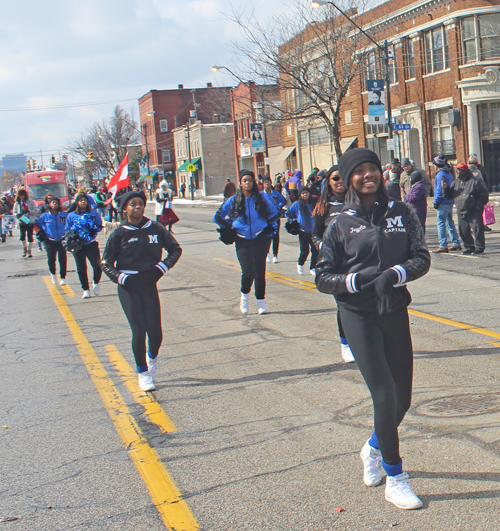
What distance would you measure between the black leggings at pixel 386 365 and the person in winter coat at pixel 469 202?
990cm

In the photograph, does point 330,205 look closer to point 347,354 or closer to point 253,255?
point 347,354

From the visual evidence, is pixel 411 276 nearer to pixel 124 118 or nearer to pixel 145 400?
pixel 145 400

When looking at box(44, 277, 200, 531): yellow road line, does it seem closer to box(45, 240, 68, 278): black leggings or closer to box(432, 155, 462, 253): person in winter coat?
box(45, 240, 68, 278): black leggings

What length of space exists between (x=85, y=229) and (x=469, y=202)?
7.09m

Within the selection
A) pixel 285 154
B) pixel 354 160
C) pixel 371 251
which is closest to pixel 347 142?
pixel 285 154

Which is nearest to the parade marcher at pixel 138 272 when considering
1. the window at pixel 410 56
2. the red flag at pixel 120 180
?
the red flag at pixel 120 180

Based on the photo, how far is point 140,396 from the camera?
5.72 metres

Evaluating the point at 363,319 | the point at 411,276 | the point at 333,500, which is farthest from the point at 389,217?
the point at 333,500

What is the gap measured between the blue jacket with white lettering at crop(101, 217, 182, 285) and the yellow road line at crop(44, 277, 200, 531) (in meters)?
1.02

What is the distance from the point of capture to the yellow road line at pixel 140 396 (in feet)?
16.4

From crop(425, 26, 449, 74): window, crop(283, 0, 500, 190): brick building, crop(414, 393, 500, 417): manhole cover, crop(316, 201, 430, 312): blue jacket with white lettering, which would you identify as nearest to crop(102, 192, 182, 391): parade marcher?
crop(414, 393, 500, 417): manhole cover

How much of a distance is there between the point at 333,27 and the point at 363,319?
2495 cm

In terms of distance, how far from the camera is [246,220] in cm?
823

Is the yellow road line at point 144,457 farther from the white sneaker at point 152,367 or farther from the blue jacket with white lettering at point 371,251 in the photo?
the blue jacket with white lettering at point 371,251
